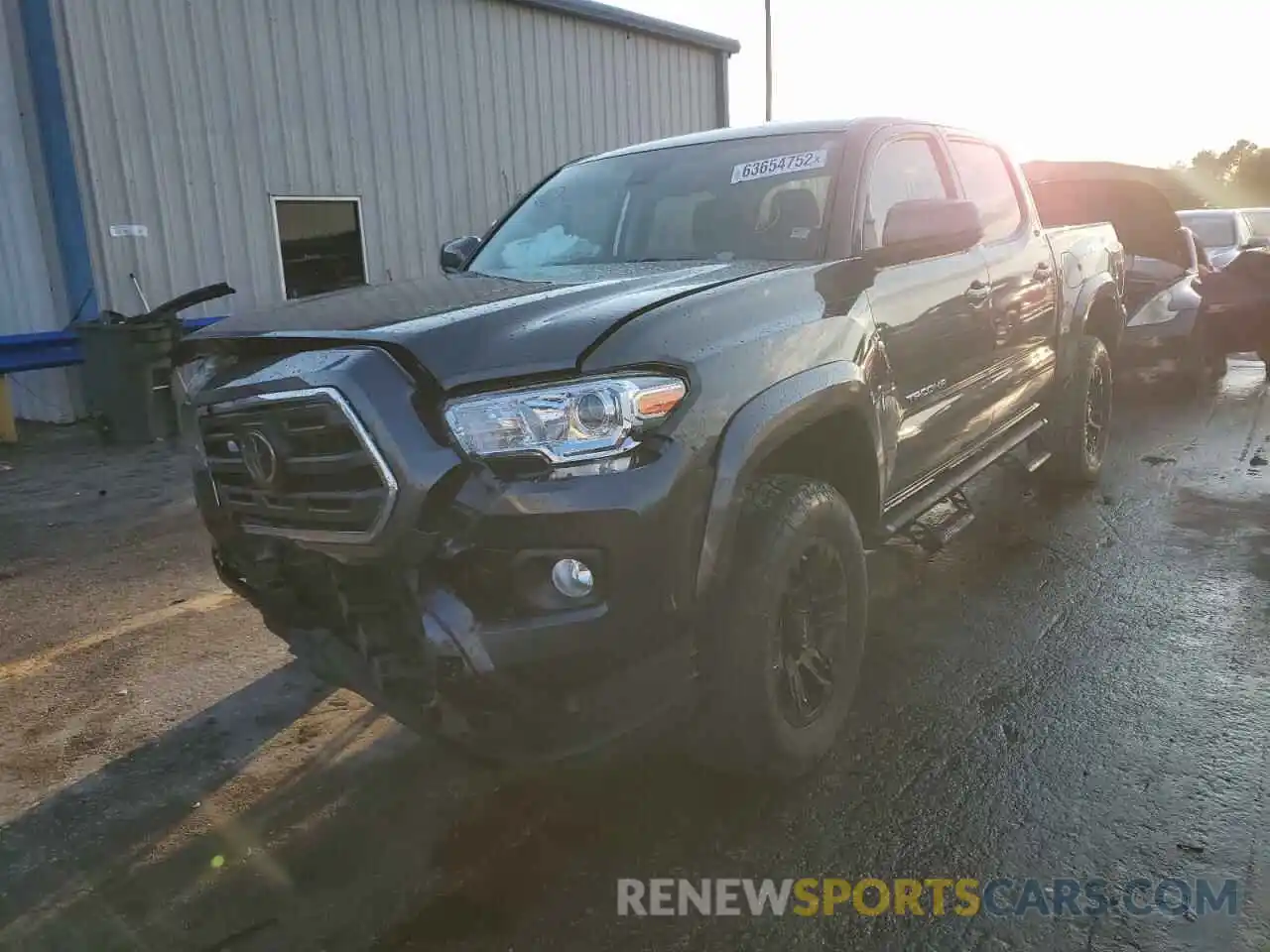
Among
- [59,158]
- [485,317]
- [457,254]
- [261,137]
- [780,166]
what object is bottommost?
[485,317]

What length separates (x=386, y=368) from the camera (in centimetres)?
228

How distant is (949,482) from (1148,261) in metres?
6.16

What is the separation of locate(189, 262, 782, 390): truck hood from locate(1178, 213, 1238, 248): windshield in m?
11.8

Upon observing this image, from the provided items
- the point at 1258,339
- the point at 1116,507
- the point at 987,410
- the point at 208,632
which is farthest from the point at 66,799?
the point at 1258,339

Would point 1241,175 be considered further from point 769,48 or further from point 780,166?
point 780,166

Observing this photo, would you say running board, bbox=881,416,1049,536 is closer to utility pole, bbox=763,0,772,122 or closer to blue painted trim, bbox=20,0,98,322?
blue painted trim, bbox=20,0,98,322

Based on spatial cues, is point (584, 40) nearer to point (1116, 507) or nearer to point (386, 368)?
point (1116, 507)

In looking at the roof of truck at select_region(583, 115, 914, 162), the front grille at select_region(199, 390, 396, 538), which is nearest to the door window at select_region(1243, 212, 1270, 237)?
the roof of truck at select_region(583, 115, 914, 162)

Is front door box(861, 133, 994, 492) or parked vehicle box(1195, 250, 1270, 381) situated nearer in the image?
front door box(861, 133, 994, 492)

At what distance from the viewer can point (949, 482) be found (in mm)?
4047

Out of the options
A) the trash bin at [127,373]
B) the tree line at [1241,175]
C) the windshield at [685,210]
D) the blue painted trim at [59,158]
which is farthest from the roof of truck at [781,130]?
the tree line at [1241,175]

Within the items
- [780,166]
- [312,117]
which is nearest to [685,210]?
[780,166]

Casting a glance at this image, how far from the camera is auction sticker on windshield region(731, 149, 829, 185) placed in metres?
3.57

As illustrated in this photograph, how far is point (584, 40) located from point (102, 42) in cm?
628
